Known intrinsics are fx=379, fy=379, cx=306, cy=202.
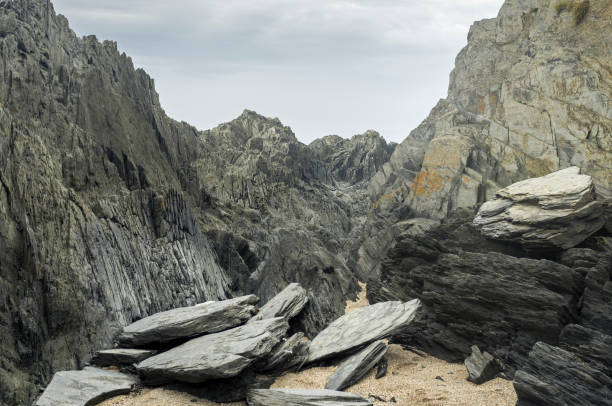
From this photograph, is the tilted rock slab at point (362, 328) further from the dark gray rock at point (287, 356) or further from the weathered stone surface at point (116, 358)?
the weathered stone surface at point (116, 358)

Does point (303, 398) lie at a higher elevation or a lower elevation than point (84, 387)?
lower

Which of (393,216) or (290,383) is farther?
(393,216)

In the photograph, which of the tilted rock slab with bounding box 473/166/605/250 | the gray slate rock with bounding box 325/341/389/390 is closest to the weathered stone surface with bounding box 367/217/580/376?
the tilted rock slab with bounding box 473/166/605/250

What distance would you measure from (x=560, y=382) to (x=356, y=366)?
5.68 m

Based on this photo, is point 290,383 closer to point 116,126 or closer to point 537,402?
point 537,402

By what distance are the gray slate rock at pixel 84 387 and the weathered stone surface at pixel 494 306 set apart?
10674mm

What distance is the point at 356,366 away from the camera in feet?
41.0

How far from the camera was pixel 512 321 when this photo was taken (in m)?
13.1

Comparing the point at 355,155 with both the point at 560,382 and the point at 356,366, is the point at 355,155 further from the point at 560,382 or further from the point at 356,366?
the point at 560,382

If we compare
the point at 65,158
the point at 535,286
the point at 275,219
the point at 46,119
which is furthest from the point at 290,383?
the point at 275,219

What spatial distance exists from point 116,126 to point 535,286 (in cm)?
2150

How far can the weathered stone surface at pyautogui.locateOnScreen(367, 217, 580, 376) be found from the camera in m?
12.4

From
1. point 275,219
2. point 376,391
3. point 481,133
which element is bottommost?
point 376,391

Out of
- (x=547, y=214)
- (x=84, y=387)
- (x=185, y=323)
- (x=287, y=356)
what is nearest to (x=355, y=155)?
(x=547, y=214)
